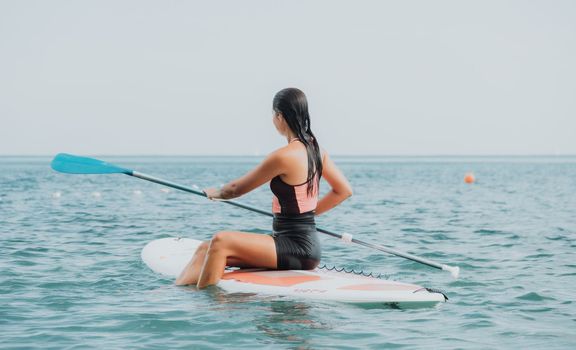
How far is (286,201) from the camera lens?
6453 millimetres

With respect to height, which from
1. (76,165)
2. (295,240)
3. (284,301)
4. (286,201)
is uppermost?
(76,165)

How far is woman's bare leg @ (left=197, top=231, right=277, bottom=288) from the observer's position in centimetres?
654

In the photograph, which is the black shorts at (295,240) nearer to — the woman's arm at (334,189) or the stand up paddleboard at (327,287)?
the stand up paddleboard at (327,287)

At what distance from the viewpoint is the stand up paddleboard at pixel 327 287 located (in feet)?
21.4

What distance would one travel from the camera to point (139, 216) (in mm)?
Answer: 17328

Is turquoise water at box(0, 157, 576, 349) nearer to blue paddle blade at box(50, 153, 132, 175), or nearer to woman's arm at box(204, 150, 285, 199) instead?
woman's arm at box(204, 150, 285, 199)

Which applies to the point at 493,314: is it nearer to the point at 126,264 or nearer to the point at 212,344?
the point at 212,344

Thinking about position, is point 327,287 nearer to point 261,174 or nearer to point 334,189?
point 334,189

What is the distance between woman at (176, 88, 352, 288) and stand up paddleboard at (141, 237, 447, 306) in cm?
11

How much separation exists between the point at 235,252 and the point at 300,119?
1.29 meters

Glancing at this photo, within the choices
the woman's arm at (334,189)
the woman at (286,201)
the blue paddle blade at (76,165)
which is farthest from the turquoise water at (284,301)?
the blue paddle blade at (76,165)

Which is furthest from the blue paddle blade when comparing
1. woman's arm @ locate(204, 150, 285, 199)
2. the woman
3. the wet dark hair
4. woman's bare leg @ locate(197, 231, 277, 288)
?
A: the wet dark hair

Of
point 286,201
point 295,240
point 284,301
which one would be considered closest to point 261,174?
point 286,201

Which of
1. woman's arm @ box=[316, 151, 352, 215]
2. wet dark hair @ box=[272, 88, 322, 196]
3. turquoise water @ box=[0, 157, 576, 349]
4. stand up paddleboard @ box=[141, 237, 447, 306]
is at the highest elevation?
wet dark hair @ box=[272, 88, 322, 196]
